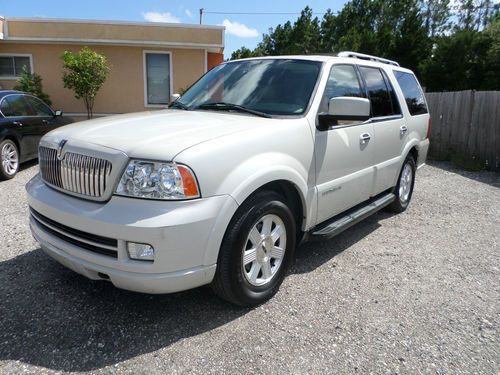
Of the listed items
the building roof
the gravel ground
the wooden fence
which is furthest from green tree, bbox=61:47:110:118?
the wooden fence

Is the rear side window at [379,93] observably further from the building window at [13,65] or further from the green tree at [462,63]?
the green tree at [462,63]

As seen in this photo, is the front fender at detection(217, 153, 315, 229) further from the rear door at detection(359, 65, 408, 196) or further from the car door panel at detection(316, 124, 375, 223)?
the rear door at detection(359, 65, 408, 196)

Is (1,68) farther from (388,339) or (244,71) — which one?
(388,339)

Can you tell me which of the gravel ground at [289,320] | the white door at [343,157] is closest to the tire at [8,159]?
the gravel ground at [289,320]

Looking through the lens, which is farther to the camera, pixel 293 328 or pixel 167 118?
pixel 167 118

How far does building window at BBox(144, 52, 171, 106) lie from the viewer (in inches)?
561

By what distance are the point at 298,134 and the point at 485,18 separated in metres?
66.0

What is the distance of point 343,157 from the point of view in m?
3.85

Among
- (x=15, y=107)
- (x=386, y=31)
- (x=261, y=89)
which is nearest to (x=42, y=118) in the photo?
(x=15, y=107)

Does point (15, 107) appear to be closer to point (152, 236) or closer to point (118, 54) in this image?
point (152, 236)

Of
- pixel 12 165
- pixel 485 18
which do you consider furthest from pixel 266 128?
pixel 485 18

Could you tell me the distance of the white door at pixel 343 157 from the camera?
3604 millimetres

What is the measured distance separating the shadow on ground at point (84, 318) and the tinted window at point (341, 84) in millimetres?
2039

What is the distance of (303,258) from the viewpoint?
4148 mm
